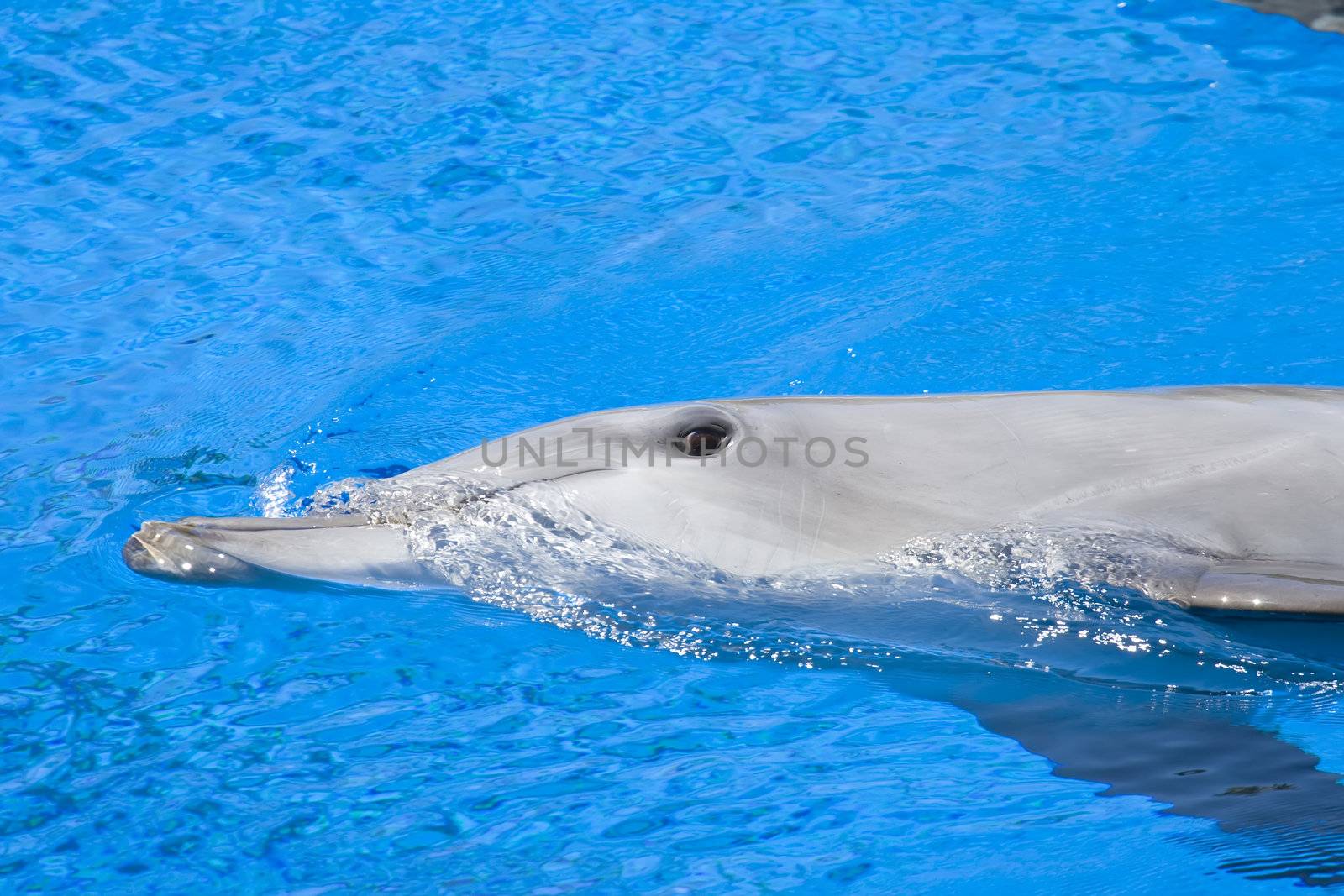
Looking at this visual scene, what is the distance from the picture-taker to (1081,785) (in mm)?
4270

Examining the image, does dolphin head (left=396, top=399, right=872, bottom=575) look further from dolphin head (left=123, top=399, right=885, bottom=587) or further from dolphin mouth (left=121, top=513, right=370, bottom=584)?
dolphin mouth (left=121, top=513, right=370, bottom=584)

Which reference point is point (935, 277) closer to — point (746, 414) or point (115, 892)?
point (746, 414)

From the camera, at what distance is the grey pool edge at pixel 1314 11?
1030 cm

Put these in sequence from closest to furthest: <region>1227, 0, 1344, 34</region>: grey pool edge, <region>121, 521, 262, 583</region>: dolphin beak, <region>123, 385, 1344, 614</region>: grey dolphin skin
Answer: <region>121, 521, 262, 583</region>: dolphin beak, <region>123, 385, 1344, 614</region>: grey dolphin skin, <region>1227, 0, 1344, 34</region>: grey pool edge

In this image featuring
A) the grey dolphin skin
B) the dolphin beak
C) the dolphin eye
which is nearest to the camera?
the dolphin beak

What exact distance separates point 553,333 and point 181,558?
137 inches

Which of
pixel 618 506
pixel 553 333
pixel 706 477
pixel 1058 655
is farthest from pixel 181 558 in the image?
pixel 553 333

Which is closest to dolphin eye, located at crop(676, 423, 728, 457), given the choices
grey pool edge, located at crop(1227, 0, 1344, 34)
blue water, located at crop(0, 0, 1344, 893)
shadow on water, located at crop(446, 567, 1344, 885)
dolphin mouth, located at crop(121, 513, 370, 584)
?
shadow on water, located at crop(446, 567, 1344, 885)

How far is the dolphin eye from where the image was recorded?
14.8 ft

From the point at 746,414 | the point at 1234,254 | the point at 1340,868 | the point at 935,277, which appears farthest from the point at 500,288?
the point at 1340,868

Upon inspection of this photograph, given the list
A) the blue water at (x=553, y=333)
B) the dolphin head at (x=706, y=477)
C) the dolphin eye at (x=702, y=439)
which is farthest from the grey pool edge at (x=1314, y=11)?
the dolphin eye at (x=702, y=439)

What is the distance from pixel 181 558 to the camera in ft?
13.8

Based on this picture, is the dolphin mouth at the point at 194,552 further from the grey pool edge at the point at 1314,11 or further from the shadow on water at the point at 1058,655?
the grey pool edge at the point at 1314,11

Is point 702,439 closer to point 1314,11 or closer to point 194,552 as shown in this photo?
point 194,552
